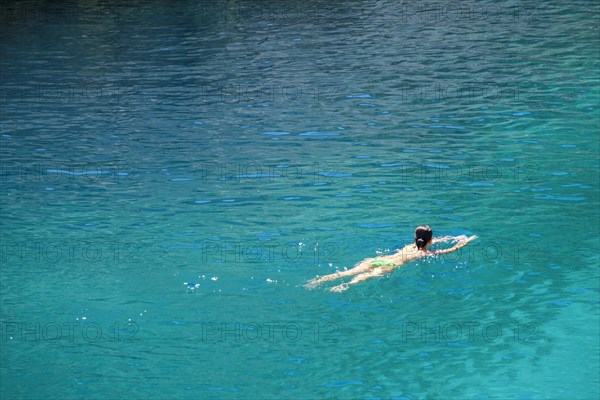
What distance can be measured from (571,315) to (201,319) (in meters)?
4.74

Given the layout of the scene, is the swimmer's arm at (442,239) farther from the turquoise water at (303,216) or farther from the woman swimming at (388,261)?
the turquoise water at (303,216)

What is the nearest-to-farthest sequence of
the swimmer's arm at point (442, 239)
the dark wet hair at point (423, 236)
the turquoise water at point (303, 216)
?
the turquoise water at point (303, 216) < the dark wet hair at point (423, 236) < the swimmer's arm at point (442, 239)

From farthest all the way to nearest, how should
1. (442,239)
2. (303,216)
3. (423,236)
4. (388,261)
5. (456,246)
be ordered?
(303,216), (442,239), (456,246), (423,236), (388,261)

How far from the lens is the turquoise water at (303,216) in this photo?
10.7 m

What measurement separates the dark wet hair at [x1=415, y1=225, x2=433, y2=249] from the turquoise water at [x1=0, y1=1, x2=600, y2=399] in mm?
304

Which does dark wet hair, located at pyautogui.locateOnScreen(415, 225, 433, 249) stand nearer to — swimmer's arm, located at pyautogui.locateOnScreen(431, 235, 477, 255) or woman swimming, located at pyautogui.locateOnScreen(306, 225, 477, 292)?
woman swimming, located at pyautogui.locateOnScreen(306, 225, 477, 292)

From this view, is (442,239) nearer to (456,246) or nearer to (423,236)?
(456,246)

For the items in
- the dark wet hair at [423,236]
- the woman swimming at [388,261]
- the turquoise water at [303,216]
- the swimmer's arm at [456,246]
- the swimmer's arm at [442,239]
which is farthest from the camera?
the swimmer's arm at [442,239]

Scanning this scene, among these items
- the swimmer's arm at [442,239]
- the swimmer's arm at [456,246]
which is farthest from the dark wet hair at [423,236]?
the swimmer's arm at [442,239]

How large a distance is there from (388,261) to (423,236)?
2.11 ft

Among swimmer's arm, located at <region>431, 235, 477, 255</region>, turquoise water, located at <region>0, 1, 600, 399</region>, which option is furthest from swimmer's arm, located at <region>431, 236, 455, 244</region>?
turquoise water, located at <region>0, 1, 600, 399</region>

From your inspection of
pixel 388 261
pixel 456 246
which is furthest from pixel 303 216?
pixel 456 246

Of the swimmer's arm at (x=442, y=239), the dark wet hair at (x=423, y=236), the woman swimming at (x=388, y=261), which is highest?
the dark wet hair at (x=423, y=236)

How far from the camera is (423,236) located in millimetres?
12445
